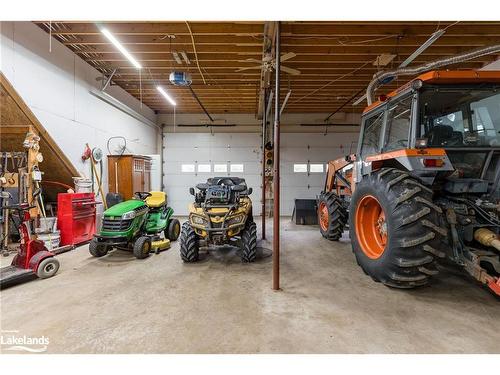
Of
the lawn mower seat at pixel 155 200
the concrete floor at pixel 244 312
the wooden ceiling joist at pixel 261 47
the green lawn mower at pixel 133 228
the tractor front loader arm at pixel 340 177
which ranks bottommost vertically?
the concrete floor at pixel 244 312

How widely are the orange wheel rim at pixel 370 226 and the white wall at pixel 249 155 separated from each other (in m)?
5.61

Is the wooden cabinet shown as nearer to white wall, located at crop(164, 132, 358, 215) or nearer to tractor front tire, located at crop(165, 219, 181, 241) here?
tractor front tire, located at crop(165, 219, 181, 241)

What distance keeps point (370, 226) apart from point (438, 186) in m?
0.80

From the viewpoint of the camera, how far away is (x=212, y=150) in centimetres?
857

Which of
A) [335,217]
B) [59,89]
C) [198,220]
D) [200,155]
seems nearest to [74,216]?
[59,89]

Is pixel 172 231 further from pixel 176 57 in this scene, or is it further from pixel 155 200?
pixel 176 57

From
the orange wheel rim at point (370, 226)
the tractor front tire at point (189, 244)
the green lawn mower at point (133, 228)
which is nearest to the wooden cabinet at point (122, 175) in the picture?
the green lawn mower at point (133, 228)

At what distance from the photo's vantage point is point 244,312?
6.78 ft

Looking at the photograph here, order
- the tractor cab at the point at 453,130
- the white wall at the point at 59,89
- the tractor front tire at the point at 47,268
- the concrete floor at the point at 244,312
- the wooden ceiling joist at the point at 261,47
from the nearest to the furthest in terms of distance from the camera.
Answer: the concrete floor at the point at 244,312
the tractor cab at the point at 453,130
the tractor front tire at the point at 47,268
the white wall at the point at 59,89
the wooden ceiling joist at the point at 261,47

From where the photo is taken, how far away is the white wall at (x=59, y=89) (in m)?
3.46

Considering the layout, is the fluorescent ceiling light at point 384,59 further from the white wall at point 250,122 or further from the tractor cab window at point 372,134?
the white wall at point 250,122

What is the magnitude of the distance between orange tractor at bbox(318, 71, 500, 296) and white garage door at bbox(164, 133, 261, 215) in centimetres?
599

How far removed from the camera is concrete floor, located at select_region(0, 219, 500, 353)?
166 cm

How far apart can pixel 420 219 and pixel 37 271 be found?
3.96 metres
